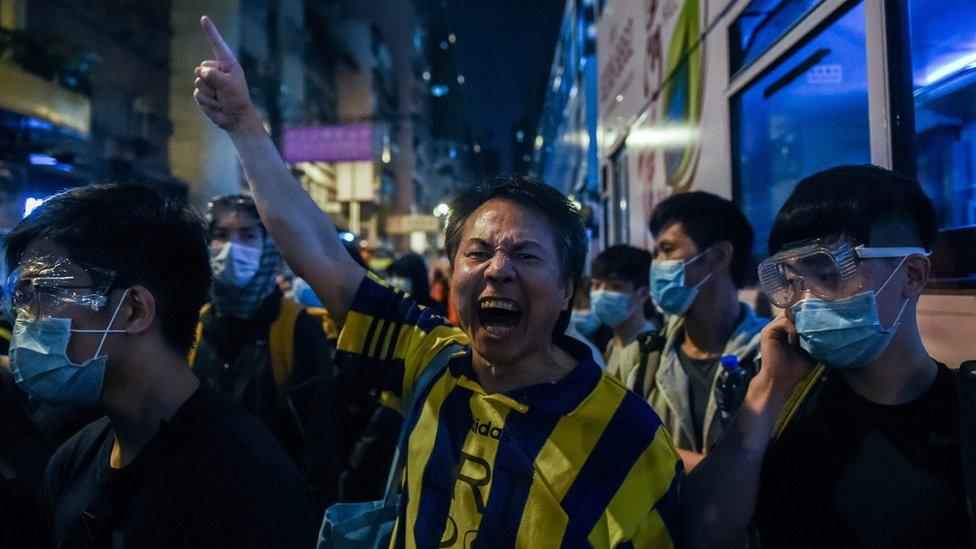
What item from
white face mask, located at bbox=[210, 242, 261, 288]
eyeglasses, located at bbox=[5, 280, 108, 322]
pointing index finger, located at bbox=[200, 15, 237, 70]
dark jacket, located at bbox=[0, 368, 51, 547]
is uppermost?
pointing index finger, located at bbox=[200, 15, 237, 70]

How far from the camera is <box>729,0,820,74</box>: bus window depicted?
2.91 m

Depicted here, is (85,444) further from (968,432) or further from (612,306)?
(612,306)

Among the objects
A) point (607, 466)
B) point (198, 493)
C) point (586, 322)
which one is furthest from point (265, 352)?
point (586, 322)

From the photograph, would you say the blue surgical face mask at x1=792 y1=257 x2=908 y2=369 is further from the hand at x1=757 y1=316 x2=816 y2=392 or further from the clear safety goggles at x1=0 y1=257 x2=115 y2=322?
the clear safety goggles at x1=0 y1=257 x2=115 y2=322

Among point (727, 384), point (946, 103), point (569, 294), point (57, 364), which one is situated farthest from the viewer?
point (727, 384)

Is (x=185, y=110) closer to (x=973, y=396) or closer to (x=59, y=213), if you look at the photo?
(x=59, y=213)

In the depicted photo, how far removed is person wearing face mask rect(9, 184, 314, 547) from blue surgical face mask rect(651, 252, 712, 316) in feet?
6.54

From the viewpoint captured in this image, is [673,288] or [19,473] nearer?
[19,473]

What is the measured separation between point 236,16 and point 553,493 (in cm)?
2042

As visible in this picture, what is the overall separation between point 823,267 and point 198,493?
1.53m

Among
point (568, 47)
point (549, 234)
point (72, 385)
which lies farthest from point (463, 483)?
point (568, 47)

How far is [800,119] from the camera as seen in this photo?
3234 millimetres

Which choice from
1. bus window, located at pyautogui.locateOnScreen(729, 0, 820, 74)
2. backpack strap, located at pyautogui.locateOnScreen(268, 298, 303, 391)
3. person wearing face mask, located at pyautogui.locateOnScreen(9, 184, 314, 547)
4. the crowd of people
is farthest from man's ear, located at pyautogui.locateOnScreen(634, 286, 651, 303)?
person wearing face mask, located at pyautogui.locateOnScreen(9, 184, 314, 547)

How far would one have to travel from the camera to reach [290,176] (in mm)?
2053
